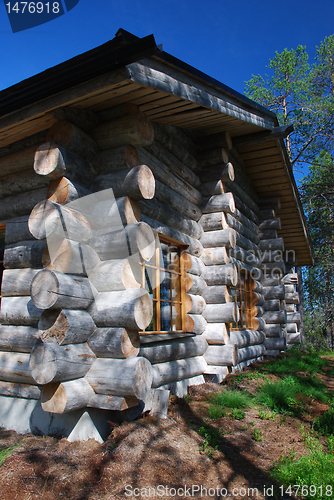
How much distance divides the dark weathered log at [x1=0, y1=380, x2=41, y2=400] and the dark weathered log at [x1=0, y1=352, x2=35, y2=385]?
44mm

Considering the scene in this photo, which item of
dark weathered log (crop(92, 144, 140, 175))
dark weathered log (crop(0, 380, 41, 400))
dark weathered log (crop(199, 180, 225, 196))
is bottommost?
dark weathered log (crop(0, 380, 41, 400))

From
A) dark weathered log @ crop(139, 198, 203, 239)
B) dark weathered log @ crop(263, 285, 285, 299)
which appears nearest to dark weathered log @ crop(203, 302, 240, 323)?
dark weathered log @ crop(139, 198, 203, 239)

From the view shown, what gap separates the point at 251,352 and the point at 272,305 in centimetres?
229

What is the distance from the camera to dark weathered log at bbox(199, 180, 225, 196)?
6711 mm

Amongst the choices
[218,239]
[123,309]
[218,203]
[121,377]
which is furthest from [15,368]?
[218,203]

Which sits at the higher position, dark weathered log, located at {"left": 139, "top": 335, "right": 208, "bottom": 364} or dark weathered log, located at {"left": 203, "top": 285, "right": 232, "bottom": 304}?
dark weathered log, located at {"left": 203, "top": 285, "right": 232, "bottom": 304}

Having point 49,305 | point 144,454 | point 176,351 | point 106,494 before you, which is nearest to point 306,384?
point 176,351

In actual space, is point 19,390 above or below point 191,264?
below

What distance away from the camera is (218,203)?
264 inches

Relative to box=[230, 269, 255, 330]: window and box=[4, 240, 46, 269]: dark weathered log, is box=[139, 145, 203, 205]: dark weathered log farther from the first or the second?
box=[230, 269, 255, 330]: window

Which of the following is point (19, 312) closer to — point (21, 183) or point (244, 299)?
point (21, 183)

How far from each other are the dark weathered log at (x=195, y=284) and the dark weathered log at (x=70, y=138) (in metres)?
2.80

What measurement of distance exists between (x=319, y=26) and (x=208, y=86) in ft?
77.0

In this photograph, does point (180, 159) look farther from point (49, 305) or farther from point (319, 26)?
point (319, 26)
